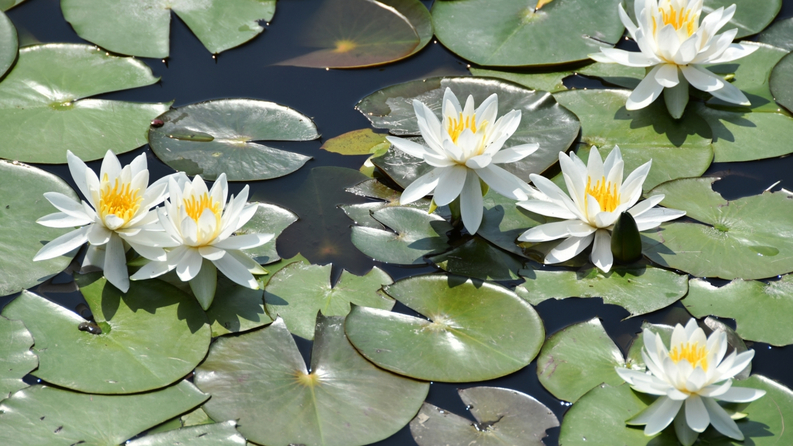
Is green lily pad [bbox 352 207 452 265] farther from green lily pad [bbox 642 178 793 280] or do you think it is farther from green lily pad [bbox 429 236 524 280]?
green lily pad [bbox 642 178 793 280]

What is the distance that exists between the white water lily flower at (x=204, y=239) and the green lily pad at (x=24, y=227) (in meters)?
0.52

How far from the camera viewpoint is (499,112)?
379 cm

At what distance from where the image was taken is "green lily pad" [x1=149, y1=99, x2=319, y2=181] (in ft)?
11.7

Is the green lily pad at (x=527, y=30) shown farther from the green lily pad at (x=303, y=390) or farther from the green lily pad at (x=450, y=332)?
the green lily pad at (x=303, y=390)

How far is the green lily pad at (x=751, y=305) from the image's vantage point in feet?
9.30

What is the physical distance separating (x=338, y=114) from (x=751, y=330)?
2449 millimetres

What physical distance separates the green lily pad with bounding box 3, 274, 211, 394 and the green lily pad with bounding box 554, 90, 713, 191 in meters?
2.26

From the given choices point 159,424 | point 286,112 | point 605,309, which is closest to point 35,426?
point 159,424

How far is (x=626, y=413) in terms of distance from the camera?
8.33ft

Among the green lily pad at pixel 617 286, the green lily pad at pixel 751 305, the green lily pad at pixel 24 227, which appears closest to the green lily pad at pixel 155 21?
the green lily pad at pixel 24 227

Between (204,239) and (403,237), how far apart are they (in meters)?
0.97

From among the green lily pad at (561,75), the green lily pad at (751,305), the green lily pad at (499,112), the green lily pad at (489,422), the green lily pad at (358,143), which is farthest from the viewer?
the green lily pad at (561,75)

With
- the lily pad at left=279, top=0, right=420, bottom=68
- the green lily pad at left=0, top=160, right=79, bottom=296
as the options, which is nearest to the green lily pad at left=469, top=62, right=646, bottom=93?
the lily pad at left=279, top=0, right=420, bottom=68

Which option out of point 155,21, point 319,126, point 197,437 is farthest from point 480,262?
point 155,21
